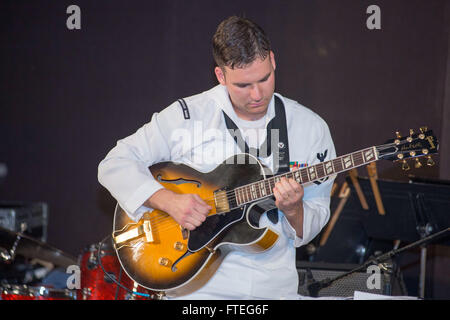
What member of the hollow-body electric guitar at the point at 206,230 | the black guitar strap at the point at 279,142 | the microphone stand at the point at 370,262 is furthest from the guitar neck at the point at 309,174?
the microphone stand at the point at 370,262

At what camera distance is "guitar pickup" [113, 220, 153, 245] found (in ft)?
8.89

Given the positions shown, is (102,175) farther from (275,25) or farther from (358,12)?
(358,12)

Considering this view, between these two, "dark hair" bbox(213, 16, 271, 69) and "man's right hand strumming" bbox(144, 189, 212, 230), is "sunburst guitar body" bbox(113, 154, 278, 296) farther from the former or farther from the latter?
"dark hair" bbox(213, 16, 271, 69)

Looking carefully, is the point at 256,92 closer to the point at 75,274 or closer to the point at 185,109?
the point at 185,109

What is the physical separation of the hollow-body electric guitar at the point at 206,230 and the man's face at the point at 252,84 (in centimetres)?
26

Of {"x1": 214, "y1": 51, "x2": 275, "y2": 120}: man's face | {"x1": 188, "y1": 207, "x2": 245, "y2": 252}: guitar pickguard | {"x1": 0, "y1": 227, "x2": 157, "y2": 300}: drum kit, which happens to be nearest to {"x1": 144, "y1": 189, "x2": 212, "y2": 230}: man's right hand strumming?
{"x1": 188, "y1": 207, "x2": 245, "y2": 252}: guitar pickguard

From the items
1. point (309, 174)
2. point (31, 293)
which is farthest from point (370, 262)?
point (31, 293)

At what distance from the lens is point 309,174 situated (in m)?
2.47

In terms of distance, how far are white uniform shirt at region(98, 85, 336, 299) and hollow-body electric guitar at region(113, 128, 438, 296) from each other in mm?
70

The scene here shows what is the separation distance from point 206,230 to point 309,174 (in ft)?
1.87

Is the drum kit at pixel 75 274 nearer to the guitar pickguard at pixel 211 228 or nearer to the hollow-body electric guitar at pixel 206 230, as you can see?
the hollow-body electric guitar at pixel 206 230

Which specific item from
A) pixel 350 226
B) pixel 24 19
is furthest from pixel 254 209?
pixel 24 19
